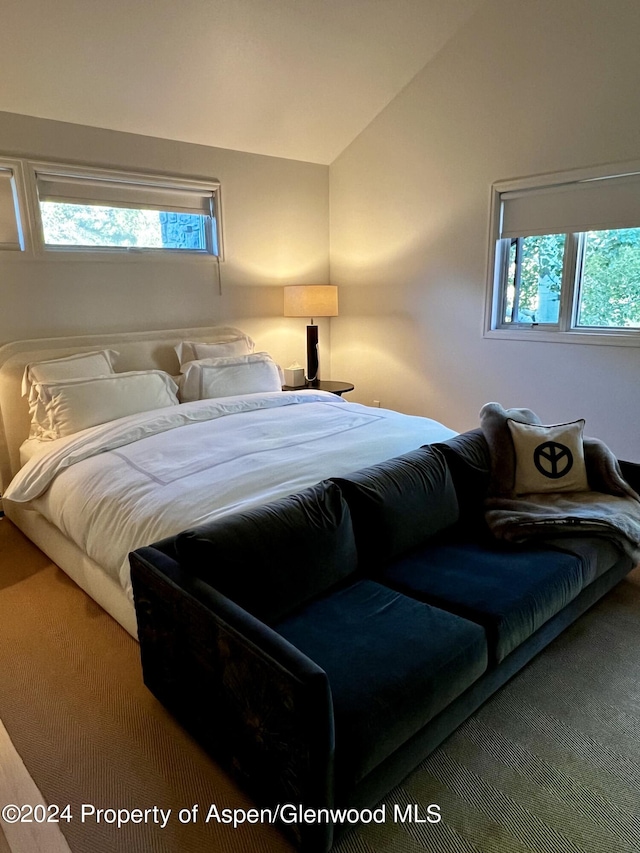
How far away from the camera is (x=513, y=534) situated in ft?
7.80

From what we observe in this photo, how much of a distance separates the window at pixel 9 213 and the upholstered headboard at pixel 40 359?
59 centimetres

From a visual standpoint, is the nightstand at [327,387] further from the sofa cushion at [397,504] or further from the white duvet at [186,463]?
the sofa cushion at [397,504]

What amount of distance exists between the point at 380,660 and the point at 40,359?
2758 millimetres

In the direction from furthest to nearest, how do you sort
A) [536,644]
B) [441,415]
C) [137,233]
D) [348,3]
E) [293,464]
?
[441,415] → [137,233] → [348,3] → [293,464] → [536,644]

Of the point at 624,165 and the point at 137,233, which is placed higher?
the point at 624,165

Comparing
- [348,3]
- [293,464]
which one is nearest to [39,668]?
[293,464]

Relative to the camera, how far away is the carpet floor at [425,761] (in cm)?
158

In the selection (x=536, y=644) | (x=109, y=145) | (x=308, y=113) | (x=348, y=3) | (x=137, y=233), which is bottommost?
(x=536, y=644)

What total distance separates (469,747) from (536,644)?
0.48 metres

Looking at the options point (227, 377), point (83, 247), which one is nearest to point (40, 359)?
point (83, 247)

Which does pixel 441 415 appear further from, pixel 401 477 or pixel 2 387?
pixel 2 387

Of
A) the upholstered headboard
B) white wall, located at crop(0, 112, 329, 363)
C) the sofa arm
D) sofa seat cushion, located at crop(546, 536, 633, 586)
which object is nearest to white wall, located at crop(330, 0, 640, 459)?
white wall, located at crop(0, 112, 329, 363)

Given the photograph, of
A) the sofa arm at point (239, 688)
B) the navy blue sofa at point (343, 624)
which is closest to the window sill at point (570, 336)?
the navy blue sofa at point (343, 624)

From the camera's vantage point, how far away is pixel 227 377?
3.89 metres
